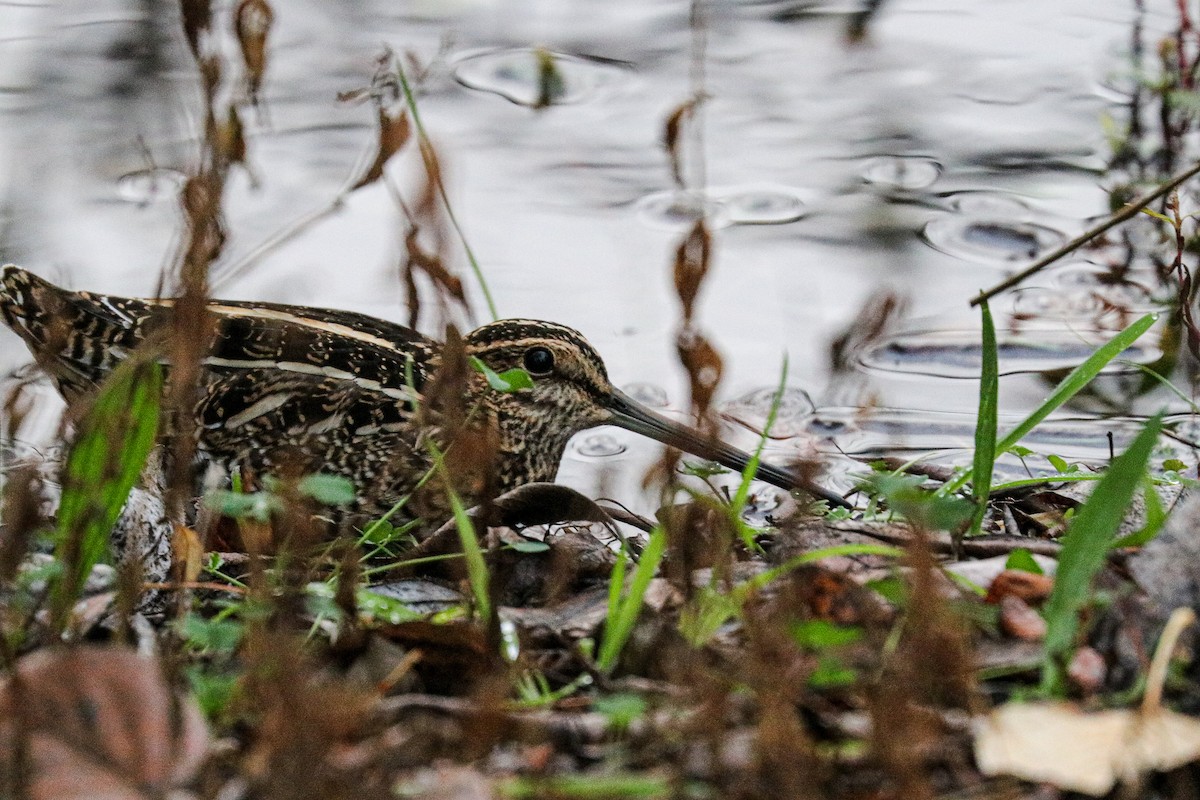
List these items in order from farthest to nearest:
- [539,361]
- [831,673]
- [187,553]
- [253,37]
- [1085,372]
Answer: [539,361] → [1085,372] → [253,37] → [187,553] → [831,673]

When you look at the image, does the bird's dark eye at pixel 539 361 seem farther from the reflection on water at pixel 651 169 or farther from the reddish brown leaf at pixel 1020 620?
the reddish brown leaf at pixel 1020 620

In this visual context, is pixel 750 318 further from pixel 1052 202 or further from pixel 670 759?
pixel 670 759

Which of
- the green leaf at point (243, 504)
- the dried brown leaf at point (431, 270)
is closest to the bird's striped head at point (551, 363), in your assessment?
the dried brown leaf at point (431, 270)

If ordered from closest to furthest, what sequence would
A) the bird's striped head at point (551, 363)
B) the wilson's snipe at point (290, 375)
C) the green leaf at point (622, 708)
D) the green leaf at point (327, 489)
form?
1. the green leaf at point (622, 708)
2. the green leaf at point (327, 489)
3. the wilson's snipe at point (290, 375)
4. the bird's striped head at point (551, 363)

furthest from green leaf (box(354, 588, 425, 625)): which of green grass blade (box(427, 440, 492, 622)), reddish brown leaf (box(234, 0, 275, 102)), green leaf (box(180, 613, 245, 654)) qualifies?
reddish brown leaf (box(234, 0, 275, 102))

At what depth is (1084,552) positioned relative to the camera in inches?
95.3

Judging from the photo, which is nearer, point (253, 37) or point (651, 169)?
point (253, 37)

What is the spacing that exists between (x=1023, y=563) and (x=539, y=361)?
6.65 feet

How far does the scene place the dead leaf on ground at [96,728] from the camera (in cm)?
200

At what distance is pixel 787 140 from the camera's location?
21.9 ft

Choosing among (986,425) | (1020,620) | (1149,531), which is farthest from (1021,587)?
(986,425)

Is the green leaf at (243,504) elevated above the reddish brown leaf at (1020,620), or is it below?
above

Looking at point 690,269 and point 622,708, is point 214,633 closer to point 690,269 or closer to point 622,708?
point 622,708

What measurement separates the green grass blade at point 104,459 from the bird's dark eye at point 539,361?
6.02 ft
